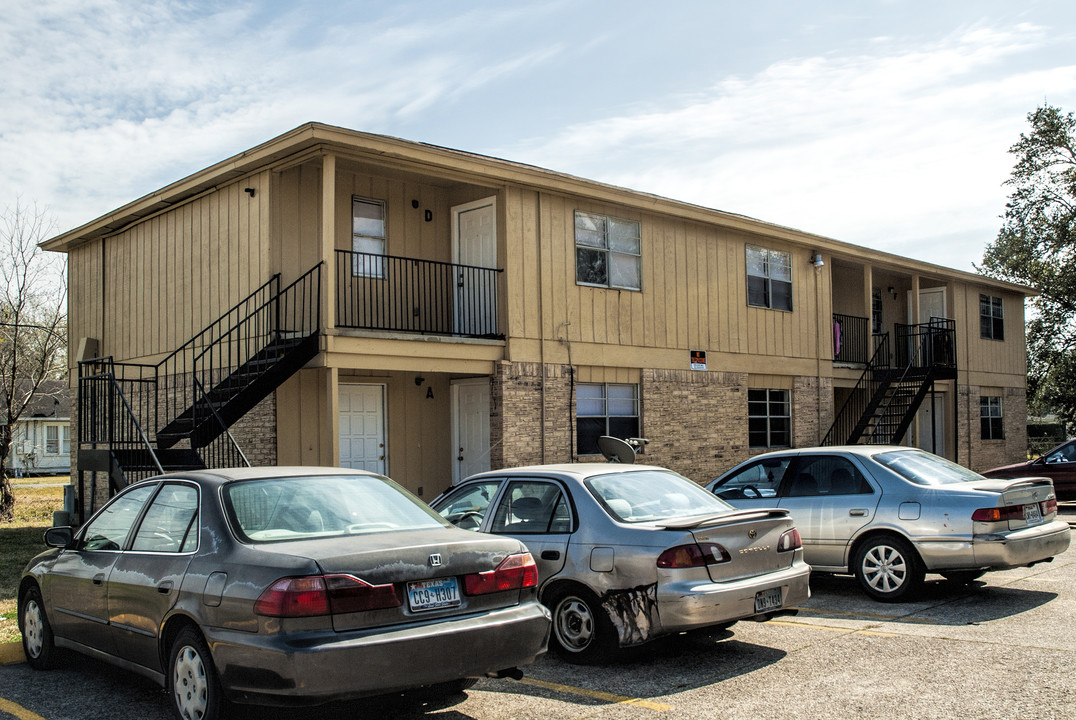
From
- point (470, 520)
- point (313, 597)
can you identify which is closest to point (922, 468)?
point (470, 520)

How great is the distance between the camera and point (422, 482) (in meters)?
15.4

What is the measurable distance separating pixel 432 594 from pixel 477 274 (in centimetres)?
1074

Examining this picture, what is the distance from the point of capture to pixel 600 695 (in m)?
5.86

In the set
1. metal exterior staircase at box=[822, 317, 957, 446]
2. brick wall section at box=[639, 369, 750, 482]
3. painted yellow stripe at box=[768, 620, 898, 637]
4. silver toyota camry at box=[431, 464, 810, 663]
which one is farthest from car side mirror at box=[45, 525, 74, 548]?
metal exterior staircase at box=[822, 317, 957, 446]

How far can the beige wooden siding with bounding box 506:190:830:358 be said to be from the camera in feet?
49.9

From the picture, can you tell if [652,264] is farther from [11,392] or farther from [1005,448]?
[1005,448]

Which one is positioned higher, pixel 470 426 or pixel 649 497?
pixel 470 426

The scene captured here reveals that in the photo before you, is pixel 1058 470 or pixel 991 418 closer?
pixel 1058 470

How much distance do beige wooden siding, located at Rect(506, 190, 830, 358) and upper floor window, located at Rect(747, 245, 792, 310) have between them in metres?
0.15

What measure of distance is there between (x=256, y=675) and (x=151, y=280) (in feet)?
45.7

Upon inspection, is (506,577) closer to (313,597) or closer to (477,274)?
(313,597)

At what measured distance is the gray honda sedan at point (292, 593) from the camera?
15.1ft

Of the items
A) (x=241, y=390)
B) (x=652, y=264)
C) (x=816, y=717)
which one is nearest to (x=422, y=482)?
(x=241, y=390)

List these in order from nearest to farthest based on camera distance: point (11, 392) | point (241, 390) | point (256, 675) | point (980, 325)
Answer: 1. point (256, 675)
2. point (241, 390)
3. point (11, 392)
4. point (980, 325)
